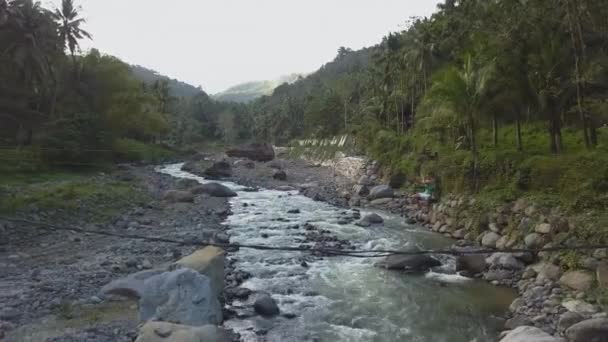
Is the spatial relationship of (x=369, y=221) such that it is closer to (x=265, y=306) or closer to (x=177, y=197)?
(x=265, y=306)

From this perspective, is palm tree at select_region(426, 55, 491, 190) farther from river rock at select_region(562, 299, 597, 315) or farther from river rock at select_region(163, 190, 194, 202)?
river rock at select_region(163, 190, 194, 202)

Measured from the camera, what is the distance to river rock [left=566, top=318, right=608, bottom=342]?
9062mm

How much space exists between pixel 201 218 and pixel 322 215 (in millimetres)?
6859

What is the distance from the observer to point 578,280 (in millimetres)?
11789

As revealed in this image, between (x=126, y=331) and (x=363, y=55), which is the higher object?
(x=363, y=55)

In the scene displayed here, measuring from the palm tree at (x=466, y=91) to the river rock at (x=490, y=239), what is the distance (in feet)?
15.1

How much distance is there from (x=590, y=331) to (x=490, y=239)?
824cm

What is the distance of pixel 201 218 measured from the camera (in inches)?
911

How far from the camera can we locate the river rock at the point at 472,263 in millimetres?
14773

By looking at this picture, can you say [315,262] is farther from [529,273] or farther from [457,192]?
[457,192]

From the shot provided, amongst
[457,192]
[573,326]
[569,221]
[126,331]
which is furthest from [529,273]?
[126,331]

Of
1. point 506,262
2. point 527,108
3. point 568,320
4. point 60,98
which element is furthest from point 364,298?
point 60,98

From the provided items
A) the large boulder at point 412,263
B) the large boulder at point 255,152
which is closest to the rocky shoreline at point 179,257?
the large boulder at point 412,263

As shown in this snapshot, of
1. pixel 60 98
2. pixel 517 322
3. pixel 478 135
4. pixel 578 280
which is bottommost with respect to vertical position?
pixel 517 322
